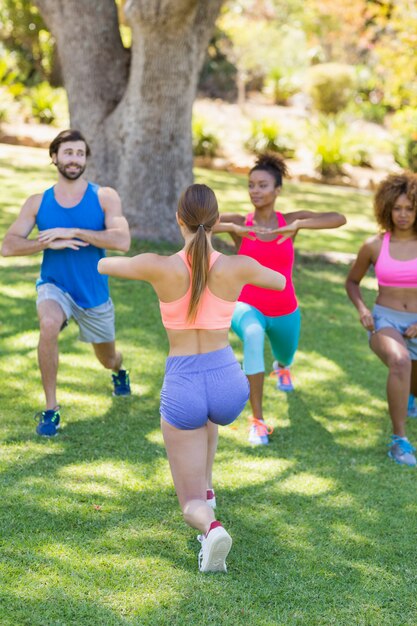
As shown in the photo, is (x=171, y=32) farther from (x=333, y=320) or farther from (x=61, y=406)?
(x=61, y=406)

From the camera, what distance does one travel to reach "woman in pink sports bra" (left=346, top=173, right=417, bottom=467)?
5648 millimetres

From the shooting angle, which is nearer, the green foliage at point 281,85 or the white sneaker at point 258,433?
the white sneaker at point 258,433

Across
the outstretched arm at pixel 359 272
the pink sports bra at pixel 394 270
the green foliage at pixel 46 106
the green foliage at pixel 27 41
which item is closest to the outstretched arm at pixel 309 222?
the outstretched arm at pixel 359 272

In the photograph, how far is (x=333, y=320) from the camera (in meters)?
8.87

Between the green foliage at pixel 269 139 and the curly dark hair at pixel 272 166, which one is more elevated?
the curly dark hair at pixel 272 166

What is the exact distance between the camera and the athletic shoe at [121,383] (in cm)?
639

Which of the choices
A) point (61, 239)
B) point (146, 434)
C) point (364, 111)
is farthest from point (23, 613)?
point (364, 111)

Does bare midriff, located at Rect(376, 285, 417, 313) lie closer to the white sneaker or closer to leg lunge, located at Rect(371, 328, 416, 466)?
leg lunge, located at Rect(371, 328, 416, 466)

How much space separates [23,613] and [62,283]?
265 centimetres

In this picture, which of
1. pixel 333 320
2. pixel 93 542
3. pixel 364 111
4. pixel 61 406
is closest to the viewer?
pixel 93 542

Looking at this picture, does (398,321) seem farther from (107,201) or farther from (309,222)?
(107,201)

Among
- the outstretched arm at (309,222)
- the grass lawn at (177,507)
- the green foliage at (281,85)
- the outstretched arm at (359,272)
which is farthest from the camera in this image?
the green foliage at (281,85)

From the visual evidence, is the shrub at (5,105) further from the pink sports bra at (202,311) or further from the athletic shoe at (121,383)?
the pink sports bra at (202,311)

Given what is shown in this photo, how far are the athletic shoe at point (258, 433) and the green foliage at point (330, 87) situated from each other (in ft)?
59.5
